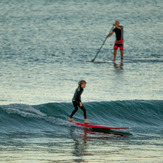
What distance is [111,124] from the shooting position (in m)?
17.3

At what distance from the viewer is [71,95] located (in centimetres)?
1875

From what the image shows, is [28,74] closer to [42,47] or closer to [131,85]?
[131,85]

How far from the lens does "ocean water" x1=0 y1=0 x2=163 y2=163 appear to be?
482 inches

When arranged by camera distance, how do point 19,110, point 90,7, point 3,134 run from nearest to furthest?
point 3,134 < point 19,110 < point 90,7

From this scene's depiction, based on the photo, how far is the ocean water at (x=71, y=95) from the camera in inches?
482

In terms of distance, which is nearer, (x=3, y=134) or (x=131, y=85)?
(x=3, y=134)

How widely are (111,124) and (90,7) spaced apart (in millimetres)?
51386

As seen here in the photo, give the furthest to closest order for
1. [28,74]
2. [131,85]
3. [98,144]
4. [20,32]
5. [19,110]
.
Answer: [20,32]
[28,74]
[131,85]
[19,110]
[98,144]

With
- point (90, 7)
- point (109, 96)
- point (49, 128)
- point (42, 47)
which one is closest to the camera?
point (49, 128)

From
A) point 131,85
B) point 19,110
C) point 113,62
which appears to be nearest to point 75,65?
point 113,62

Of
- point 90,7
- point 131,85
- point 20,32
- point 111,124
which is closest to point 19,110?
point 111,124

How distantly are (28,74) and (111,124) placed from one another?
20.2 ft

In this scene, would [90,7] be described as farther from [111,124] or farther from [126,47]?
[111,124]

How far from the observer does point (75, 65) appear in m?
25.2
